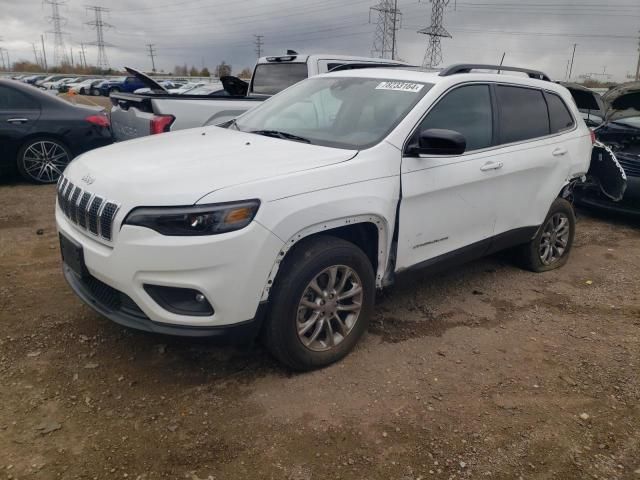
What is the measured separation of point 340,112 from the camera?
12.2 ft

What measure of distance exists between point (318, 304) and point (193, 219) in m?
0.93

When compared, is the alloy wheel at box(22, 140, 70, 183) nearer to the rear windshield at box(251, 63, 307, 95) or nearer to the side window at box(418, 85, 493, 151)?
the rear windshield at box(251, 63, 307, 95)

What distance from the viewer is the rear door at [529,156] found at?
13.5 feet

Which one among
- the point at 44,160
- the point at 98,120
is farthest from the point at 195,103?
the point at 44,160

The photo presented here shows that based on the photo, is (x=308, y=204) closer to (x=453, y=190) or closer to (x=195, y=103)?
(x=453, y=190)

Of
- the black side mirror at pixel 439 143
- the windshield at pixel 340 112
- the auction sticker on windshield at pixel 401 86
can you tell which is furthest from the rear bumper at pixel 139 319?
the auction sticker on windshield at pixel 401 86

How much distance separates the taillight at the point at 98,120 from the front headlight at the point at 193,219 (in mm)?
5863

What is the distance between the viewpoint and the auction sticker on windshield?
362 cm

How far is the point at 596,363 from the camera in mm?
3502

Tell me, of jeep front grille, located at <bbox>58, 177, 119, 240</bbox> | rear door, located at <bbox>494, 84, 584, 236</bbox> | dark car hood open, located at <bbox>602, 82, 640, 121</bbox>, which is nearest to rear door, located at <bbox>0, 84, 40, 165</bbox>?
jeep front grille, located at <bbox>58, 177, 119, 240</bbox>

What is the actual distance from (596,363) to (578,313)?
32.5 inches

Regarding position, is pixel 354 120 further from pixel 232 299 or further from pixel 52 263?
pixel 52 263

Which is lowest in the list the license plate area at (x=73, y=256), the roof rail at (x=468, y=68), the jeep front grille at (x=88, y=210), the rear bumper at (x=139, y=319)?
the rear bumper at (x=139, y=319)

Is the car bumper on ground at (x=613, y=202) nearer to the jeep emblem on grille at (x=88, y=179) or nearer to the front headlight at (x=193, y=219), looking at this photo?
the front headlight at (x=193, y=219)
